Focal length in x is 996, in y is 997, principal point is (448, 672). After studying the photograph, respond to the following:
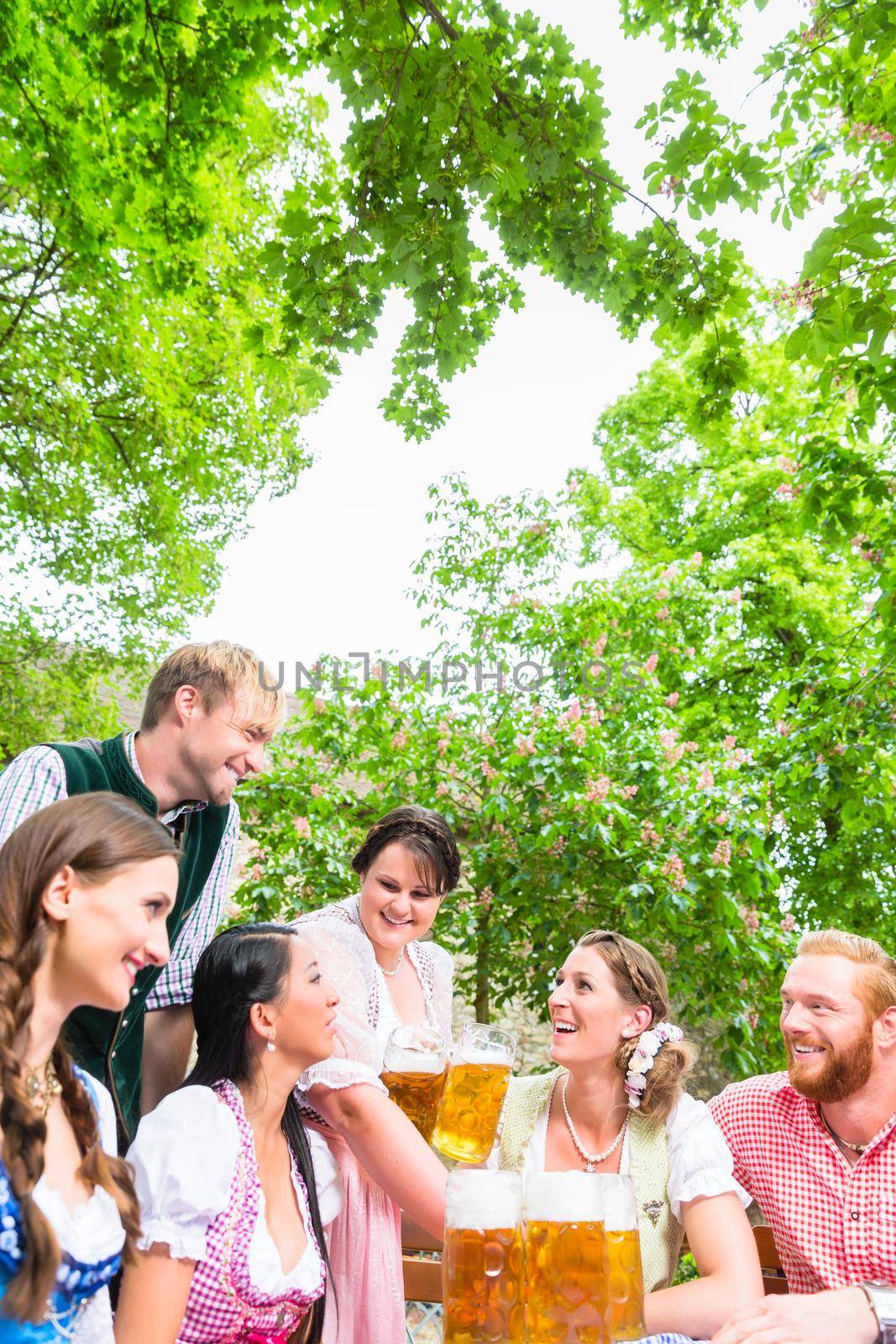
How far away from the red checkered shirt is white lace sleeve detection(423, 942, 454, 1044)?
0.79 meters

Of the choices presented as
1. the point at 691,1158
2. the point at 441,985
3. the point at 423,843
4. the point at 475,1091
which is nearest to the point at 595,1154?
the point at 691,1158

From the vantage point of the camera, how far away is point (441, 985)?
107 inches

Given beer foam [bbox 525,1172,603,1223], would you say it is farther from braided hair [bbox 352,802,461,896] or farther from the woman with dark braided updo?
braided hair [bbox 352,802,461,896]

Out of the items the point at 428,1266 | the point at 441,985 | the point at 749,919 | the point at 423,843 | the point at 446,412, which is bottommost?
the point at 428,1266

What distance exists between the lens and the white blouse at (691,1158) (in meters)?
1.90

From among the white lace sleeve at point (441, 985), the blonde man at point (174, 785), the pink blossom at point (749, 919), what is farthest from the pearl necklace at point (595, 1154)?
the pink blossom at point (749, 919)

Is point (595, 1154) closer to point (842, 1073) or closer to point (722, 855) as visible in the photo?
point (842, 1073)

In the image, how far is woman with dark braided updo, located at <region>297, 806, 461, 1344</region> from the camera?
1762 millimetres

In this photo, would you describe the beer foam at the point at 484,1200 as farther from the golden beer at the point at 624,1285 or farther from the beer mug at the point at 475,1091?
the beer mug at the point at 475,1091

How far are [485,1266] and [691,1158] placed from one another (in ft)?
2.55

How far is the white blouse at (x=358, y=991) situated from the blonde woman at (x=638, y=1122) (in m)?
0.33

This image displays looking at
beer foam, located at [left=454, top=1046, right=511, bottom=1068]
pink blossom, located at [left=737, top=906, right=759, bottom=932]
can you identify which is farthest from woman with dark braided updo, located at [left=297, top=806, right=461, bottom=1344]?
pink blossom, located at [left=737, top=906, right=759, bottom=932]

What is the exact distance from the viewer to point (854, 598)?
1064cm

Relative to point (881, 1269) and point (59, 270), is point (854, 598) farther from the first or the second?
point (881, 1269)
